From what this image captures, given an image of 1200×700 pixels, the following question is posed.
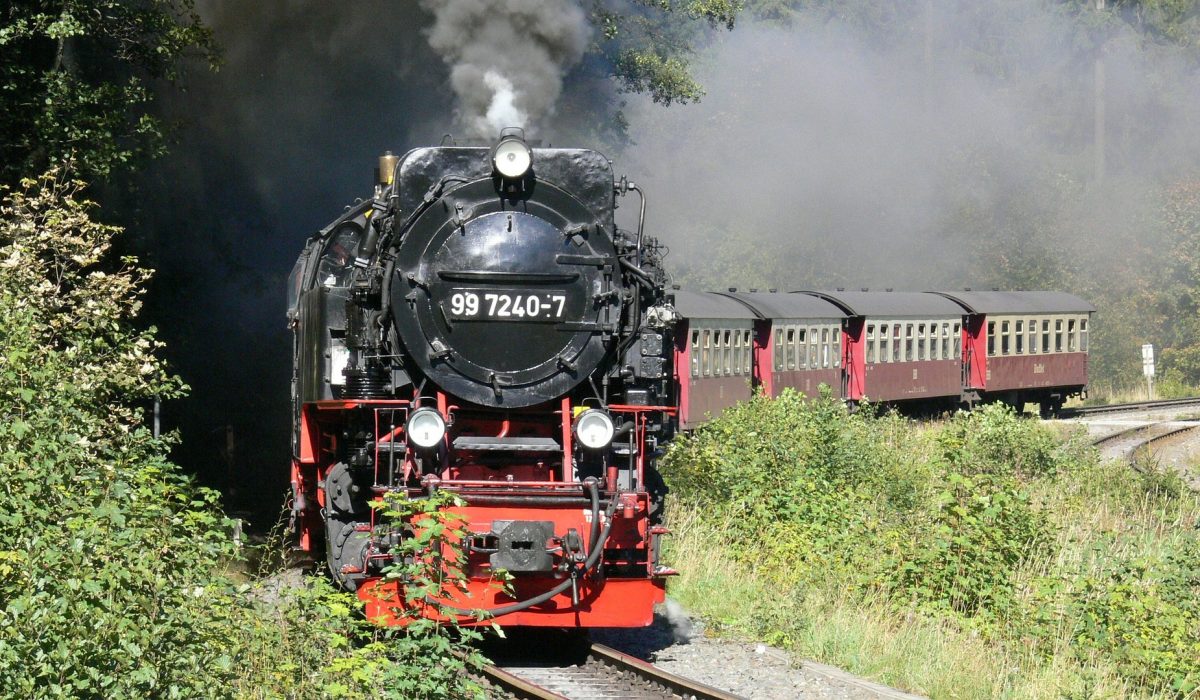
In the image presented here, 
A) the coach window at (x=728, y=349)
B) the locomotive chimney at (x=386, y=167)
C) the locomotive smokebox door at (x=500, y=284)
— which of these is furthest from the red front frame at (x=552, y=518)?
the coach window at (x=728, y=349)

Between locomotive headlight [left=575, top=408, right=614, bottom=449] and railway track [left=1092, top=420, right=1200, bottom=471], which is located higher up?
railway track [left=1092, top=420, right=1200, bottom=471]

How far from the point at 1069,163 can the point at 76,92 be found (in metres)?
38.8

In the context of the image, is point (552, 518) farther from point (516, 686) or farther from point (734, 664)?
point (734, 664)

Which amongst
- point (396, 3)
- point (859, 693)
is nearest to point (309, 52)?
point (396, 3)

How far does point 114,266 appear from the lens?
43.7 feet

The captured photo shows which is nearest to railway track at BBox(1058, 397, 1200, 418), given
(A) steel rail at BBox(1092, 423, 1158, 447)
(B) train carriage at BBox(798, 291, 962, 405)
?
(A) steel rail at BBox(1092, 423, 1158, 447)

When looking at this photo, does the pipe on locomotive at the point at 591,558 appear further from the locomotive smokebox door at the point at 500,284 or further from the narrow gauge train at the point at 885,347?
the narrow gauge train at the point at 885,347

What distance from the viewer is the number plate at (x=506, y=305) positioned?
26.1 ft

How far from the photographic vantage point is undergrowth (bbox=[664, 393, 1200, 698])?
809cm

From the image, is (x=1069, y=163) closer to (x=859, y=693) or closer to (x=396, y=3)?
(x=396, y=3)

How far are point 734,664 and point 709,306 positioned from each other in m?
11.8

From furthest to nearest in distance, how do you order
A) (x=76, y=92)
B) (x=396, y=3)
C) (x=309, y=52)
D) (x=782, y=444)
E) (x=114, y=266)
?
Answer: 1. (x=309, y=52)
2. (x=396, y=3)
3. (x=114, y=266)
4. (x=782, y=444)
5. (x=76, y=92)

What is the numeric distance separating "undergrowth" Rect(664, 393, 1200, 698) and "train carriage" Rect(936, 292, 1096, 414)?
12.2 metres

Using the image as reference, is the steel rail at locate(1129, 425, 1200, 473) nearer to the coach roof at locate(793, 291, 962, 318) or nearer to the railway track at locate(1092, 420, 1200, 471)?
the railway track at locate(1092, 420, 1200, 471)
